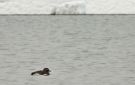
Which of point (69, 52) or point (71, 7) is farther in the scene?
point (71, 7)

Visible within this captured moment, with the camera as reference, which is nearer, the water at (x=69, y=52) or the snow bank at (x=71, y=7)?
the water at (x=69, y=52)

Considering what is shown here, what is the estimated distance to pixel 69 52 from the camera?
2500 millimetres

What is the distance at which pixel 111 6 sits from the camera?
4.77 meters

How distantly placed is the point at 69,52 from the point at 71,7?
2184mm

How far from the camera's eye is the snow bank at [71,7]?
461cm

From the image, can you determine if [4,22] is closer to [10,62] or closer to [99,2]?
[99,2]

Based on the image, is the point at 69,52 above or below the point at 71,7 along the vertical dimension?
above

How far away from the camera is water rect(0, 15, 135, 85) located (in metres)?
1.87

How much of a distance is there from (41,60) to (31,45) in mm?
507

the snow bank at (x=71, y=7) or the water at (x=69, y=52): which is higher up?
the water at (x=69, y=52)

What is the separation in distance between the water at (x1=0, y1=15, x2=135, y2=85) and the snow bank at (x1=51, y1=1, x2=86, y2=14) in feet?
1.89

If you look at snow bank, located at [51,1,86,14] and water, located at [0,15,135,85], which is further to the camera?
snow bank, located at [51,1,86,14]

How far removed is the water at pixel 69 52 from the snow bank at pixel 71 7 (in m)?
0.58

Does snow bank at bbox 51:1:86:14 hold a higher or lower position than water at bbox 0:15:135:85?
lower
